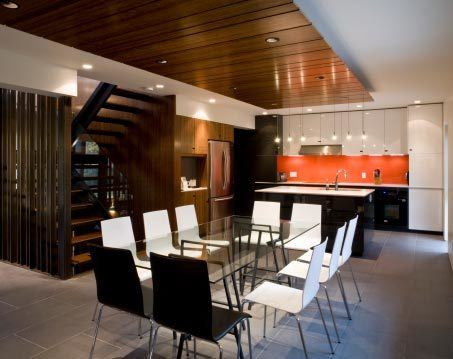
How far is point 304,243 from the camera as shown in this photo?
423cm

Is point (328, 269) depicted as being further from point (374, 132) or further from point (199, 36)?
point (374, 132)

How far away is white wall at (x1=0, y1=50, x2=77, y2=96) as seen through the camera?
3.76 metres

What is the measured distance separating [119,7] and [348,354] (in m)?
2.96

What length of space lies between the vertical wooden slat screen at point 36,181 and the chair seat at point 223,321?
2929 mm

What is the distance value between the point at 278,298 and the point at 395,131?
20.2 feet

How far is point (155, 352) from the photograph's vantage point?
2721mm

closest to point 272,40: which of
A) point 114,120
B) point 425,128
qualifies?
point 114,120

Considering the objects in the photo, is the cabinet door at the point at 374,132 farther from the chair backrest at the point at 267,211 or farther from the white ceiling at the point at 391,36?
the chair backrest at the point at 267,211

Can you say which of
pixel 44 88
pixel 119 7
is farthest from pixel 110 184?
pixel 119 7

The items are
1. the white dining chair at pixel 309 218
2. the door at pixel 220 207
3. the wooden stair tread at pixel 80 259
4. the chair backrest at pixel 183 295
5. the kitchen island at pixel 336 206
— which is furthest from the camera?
the door at pixel 220 207

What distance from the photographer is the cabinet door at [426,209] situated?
275 inches

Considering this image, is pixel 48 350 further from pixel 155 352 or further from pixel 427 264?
pixel 427 264

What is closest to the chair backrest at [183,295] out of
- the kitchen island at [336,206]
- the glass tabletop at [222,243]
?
the glass tabletop at [222,243]

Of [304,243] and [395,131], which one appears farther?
[395,131]
